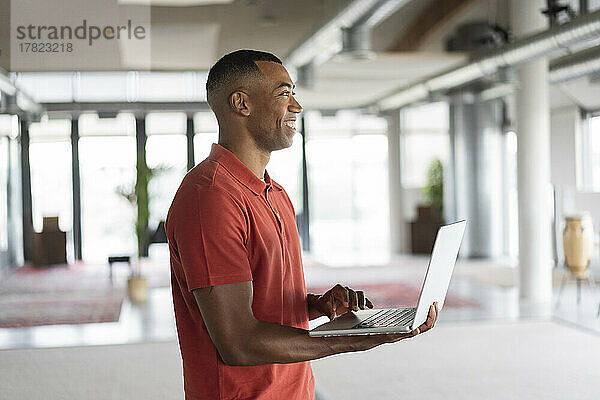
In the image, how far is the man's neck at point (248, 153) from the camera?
5.88 feet

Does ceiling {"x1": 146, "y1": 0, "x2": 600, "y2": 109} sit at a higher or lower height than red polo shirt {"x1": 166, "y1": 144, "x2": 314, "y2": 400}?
higher

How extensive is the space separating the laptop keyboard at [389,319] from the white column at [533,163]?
7.44m

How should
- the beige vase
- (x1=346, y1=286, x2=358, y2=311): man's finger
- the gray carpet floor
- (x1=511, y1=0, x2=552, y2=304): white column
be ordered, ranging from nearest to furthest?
(x1=346, y1=286, x2=358, y2=311): man's finger → the gray carpet floor → the beige vase → (x1=511, y1=0, x2=552, y2=304): white column

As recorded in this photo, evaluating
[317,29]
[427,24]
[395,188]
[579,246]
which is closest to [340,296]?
[317,29]

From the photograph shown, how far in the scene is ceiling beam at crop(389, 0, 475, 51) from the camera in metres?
9.54

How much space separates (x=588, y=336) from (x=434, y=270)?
19.1 feet

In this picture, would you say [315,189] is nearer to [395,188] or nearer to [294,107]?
[395,188]

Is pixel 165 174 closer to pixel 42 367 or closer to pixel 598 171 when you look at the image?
pixel 42 367

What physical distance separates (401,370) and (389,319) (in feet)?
13.8

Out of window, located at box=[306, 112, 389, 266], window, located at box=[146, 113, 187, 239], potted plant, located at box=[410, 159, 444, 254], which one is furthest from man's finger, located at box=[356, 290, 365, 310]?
potted plant, located at box=[410, 159, 444, 254]

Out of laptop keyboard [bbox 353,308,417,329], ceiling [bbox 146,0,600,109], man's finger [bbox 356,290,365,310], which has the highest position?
ceiling [bbox 146,0,600,109]

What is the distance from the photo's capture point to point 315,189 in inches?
381

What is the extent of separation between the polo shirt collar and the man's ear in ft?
0.32

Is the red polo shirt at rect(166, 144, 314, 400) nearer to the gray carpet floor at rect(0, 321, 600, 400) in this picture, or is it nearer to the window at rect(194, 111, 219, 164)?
the gray carpet floor at rect(0, 321, 600, 400)
